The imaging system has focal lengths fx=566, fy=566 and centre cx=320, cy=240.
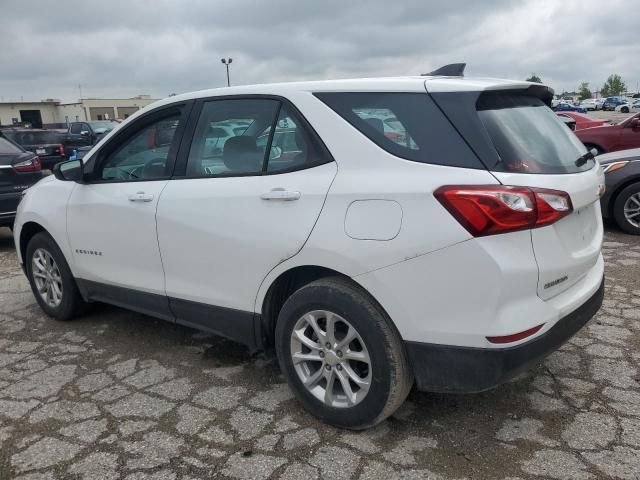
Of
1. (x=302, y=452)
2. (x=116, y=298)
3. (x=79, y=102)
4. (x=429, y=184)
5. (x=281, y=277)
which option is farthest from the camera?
(x=79, y=102)

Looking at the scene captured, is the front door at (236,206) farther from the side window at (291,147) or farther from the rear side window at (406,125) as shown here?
the rear side window at (406,125)

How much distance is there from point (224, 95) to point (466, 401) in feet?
7.33

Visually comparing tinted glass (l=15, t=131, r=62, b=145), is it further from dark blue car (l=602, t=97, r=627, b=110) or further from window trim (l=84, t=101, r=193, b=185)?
dark blue car (l=602, t=97, r=627, b=110)

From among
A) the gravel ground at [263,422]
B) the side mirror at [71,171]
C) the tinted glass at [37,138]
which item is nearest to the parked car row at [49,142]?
the tinted glass at [37,138]

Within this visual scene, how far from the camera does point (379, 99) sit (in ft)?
8.90

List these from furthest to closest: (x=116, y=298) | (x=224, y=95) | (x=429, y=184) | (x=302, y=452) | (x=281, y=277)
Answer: (x=116, y=298), (x=224, y=95), (x=281, y=277), (x=302, y=452), (x=429, y=184)

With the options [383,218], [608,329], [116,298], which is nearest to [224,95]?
[383,218]

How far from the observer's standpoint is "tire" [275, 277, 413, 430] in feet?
8.45

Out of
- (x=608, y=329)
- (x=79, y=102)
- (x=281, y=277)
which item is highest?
(x=79, y=102)

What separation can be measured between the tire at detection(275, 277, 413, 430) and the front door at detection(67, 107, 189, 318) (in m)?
1.10

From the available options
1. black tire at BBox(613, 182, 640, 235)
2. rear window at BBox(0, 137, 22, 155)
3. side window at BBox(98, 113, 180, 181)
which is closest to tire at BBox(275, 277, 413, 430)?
side window at BBox(98, 113, 180, 181)

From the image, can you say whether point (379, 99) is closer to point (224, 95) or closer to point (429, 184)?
point (429, 184)

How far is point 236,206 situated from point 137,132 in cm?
125

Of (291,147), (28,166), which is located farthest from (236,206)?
(28,166)
